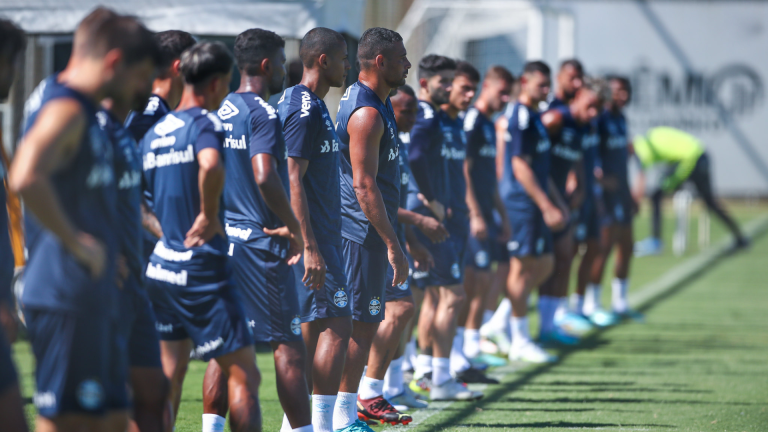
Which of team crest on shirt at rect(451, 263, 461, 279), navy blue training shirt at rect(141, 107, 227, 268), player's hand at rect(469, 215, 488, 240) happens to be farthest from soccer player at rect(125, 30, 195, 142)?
player's hand at rect(469, 215, 488, 240)

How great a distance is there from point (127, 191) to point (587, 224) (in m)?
7.69

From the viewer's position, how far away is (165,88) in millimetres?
4254

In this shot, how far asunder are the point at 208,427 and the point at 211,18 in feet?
14.0

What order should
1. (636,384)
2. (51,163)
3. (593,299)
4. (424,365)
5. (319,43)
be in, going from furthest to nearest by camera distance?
(593,299) < (636,384) < (424,365) < (319,43) < (51,163)

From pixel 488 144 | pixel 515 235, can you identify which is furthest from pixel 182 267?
pixel 515 235

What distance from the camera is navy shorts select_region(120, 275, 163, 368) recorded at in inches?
127

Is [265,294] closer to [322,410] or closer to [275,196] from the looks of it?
[275,196]

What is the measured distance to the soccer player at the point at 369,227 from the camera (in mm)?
4594

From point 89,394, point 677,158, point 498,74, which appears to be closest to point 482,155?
point 498,74

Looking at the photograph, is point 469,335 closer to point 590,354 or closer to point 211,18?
point 590,354

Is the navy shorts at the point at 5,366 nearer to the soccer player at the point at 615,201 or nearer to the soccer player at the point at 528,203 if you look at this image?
the soccer player at the point at 528,203

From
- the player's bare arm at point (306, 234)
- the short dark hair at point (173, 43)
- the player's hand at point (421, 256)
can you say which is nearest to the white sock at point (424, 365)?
the player's hand at point (421, 256)

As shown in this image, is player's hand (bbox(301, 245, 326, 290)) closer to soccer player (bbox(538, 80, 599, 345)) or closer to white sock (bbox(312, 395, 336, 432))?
white sock (bbox(312, 395, 336, 432))

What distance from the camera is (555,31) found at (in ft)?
44.6
